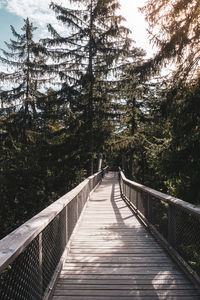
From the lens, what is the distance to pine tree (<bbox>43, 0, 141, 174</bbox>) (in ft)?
52.5

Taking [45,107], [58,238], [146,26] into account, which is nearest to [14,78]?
[45,107]

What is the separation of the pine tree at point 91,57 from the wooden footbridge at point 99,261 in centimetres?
1173

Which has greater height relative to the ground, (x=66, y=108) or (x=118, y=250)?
(x=66, y=108)

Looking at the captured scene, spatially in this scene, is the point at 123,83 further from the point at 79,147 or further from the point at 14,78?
the point at 14,78

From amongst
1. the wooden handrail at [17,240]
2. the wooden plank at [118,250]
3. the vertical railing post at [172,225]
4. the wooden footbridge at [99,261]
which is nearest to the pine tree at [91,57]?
the wooden footbridge at [99,261]

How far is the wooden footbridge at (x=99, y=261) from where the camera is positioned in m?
2.23

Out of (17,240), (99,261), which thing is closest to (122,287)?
(99,261)

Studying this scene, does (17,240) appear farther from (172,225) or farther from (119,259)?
(172,225)

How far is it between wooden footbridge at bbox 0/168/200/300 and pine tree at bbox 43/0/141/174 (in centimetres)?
1173

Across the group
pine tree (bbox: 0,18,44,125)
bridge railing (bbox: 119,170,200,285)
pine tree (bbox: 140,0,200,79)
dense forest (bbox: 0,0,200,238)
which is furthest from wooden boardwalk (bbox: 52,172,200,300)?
pine tree (bbox: 0,18,44,125)

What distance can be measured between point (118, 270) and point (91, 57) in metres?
15.4

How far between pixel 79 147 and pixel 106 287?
48.9 feet

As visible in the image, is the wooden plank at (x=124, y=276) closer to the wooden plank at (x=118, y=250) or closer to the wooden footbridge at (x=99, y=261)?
the wooden footbridge at (x=99, y=261)

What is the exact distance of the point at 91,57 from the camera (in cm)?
1669
